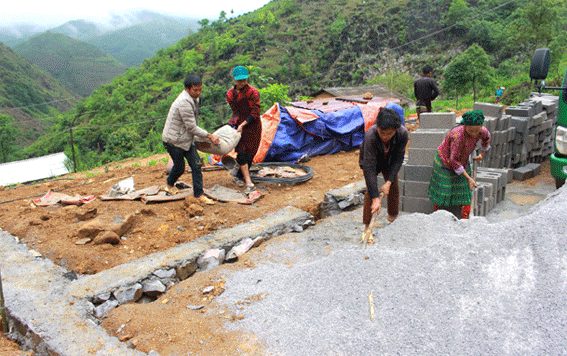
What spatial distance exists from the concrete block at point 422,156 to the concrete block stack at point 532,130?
3266 millimetres

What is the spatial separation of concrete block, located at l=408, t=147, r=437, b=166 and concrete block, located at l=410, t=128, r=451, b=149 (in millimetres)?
45

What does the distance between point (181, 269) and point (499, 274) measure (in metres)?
2.43

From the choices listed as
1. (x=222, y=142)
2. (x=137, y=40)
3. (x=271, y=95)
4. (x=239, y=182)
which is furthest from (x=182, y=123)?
(x=137, y=40)

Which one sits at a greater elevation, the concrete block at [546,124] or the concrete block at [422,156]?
the concrete block at [422,156]

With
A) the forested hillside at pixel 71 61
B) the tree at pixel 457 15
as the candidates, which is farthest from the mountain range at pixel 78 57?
the tree at pixel 457 15

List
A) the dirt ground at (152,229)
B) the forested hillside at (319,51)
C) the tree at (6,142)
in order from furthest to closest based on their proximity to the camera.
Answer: the forested hillside at (319,51), the tree at (6,142), the dirt ground at (152,229)

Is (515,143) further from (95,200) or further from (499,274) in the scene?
(95,200)

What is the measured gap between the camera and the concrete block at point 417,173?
4388 mm

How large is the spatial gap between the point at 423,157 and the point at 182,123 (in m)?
2.76

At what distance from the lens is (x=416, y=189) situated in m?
4.52

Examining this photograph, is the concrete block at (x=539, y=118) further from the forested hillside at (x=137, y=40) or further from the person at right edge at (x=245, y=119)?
the forested hillside at (x=137, y=40)

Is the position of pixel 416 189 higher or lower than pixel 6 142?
higher

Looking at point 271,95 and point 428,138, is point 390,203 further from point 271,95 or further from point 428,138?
point 271,95

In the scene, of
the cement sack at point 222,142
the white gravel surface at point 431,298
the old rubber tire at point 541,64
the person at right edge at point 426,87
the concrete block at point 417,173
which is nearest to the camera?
the white gravel surface at point 431,298
